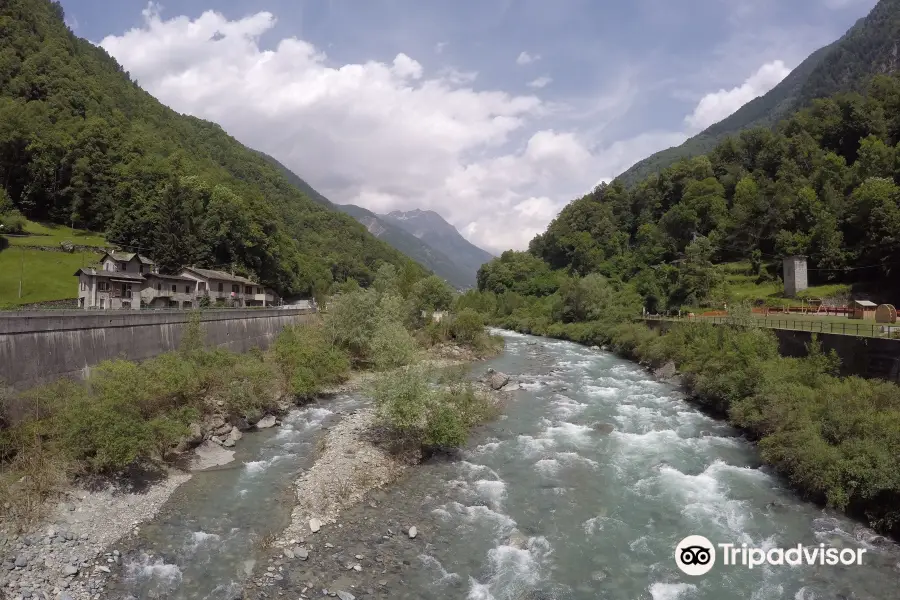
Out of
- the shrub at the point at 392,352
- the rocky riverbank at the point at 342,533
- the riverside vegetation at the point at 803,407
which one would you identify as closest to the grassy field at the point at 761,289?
the riverside vegetation at the point at 803,407

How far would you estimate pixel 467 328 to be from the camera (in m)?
60.5

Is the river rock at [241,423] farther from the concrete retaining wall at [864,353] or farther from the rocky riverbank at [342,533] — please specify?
the concrete retaining wall at [864,353]

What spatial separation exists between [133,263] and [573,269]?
294ft

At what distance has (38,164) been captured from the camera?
2859 inches

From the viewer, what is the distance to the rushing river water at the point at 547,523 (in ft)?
44.2

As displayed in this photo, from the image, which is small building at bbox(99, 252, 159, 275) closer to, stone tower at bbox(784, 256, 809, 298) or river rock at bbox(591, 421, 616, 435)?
river rock at bbox(591, 421, 616, 435)

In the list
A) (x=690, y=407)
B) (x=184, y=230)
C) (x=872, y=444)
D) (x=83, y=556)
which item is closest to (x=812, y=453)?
(x=872, y=444)

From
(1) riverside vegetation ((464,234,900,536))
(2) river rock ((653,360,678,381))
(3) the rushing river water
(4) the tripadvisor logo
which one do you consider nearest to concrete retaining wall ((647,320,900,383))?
(1) riverside vegetation ((464,234,900,536))

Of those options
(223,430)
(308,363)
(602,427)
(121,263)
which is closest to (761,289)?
(602,427)

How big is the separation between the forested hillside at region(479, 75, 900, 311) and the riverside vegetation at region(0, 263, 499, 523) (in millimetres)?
54116

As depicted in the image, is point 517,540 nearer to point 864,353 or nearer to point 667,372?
point 864,353

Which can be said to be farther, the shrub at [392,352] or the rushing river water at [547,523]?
the shrub at [392,352]

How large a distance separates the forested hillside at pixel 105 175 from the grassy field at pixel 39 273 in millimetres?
10310

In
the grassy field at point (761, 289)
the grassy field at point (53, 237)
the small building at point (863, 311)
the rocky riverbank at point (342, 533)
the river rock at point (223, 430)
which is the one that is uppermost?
the grassy field at point (53, 237)
